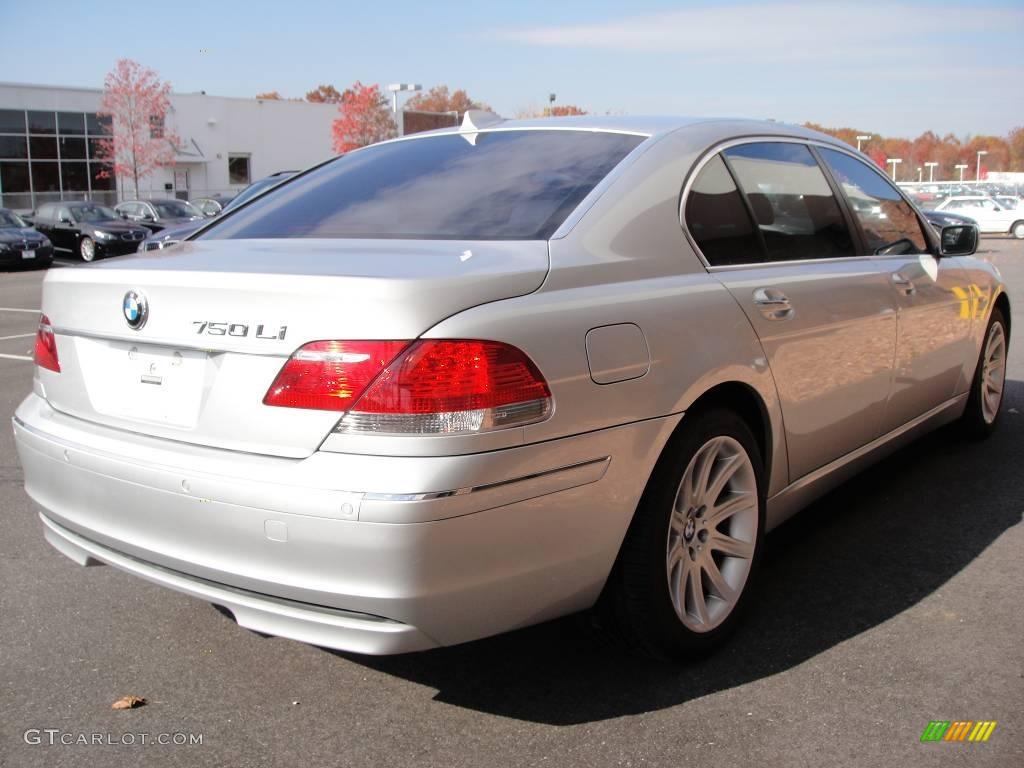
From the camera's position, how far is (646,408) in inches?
108

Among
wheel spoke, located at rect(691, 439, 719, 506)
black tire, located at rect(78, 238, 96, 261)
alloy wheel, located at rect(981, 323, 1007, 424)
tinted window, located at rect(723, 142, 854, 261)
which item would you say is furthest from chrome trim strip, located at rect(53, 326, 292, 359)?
black tire, located at rect(78, 238, 96, 261)

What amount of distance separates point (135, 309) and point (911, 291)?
3.15 meters

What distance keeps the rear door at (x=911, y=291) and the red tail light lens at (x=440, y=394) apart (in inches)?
93.1

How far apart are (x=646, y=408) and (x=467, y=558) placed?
689mm

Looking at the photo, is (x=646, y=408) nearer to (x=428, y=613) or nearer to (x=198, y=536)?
(x=428, y=613)

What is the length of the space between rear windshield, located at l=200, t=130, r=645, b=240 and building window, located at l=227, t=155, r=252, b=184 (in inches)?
2052

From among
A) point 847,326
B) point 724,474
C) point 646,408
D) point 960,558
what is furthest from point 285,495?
point 960,558

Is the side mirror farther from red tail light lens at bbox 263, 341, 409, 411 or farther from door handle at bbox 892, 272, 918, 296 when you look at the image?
red tail light lens at bbox 263, 341, 409, 411

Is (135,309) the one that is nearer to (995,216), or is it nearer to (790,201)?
(790,201)

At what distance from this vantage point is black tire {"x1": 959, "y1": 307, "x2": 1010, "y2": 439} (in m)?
5.43

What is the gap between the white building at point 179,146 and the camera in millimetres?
44062

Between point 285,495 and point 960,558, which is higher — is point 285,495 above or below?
above

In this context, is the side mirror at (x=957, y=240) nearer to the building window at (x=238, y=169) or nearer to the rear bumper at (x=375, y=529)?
the rear bumper at (x=375, y=529)

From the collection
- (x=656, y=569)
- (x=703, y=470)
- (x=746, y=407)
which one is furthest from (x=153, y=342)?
(x=746, y=407)
